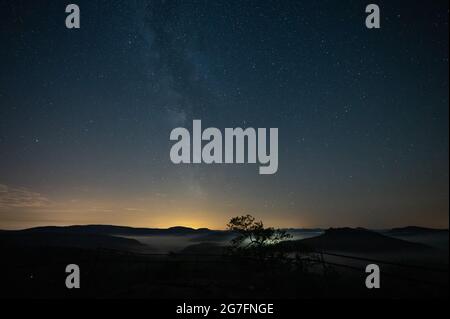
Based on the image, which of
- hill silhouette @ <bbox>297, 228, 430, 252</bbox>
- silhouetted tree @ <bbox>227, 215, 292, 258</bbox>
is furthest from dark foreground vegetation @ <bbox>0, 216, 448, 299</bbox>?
hill silhouette @ <bbox>297, 228, 430, 252</bbox>

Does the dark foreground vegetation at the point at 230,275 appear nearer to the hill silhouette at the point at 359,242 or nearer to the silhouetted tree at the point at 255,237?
the silhouetted tree at the point at 255,237

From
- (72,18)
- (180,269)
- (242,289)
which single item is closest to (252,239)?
(180,269)

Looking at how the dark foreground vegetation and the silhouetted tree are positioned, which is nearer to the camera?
the dark foreground vegetation

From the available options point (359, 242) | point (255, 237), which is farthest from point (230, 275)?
point (359, 242)

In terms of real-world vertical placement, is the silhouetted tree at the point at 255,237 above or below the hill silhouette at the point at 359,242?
above

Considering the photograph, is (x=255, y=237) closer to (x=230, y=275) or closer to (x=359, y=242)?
(x=230, y=275)

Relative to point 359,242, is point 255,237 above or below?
above

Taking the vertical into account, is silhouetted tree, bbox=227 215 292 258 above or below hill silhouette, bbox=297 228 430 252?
above

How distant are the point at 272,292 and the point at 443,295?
3.20 metres

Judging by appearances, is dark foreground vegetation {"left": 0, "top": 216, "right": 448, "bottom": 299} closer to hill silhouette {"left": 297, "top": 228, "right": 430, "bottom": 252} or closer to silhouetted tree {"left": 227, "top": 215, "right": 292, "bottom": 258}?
silhouetted tree {"left": 227, "top": 215, "right": 292, "bottom": 258}

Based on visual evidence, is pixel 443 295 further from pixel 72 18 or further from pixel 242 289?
pixel 72 18

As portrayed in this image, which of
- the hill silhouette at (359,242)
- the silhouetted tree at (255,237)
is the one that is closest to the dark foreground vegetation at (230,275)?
the silhouetted tree at (255,237)

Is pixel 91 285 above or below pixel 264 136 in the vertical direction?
below
